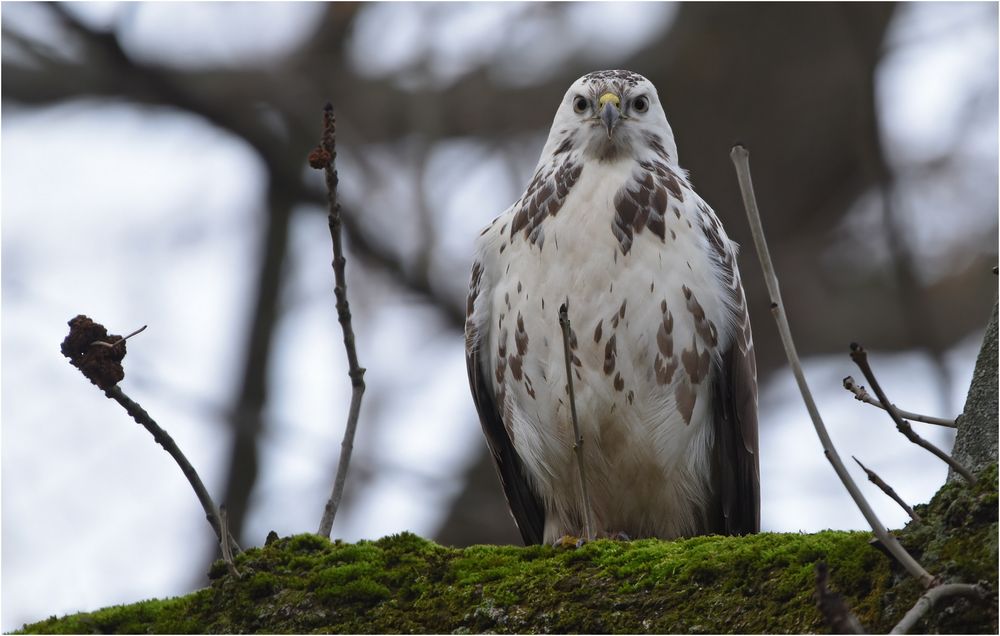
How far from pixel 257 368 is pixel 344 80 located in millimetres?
2156

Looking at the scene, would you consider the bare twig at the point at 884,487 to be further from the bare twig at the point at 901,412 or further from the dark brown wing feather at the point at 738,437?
the dark brown wing feather at the point at 738,437

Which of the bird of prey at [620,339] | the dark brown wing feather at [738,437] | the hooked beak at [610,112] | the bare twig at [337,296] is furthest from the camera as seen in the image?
the hooked beak at [610,112]

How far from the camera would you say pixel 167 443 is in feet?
9.27

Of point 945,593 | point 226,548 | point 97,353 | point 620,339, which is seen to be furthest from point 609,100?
point 945,593

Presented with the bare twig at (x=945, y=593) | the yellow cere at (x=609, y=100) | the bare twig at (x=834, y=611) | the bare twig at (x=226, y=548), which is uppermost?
the yellow cere at (x=609, y=100)

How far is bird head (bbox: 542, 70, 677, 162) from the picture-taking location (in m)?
5.05

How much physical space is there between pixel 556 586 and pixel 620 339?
1687 millimetres

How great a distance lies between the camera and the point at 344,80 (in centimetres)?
916

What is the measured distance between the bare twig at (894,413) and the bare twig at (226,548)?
1.37 m

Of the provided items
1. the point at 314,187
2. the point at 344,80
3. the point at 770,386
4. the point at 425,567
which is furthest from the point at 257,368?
the point at 425,567

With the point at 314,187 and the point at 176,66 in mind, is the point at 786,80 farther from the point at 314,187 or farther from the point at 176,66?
the point at 176,66

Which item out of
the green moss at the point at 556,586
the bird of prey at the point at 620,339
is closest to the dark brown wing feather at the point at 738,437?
the bird of prey at the point at 620,339

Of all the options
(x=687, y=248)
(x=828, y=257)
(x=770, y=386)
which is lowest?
(x=687, y=248)

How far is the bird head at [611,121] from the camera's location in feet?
16.6
